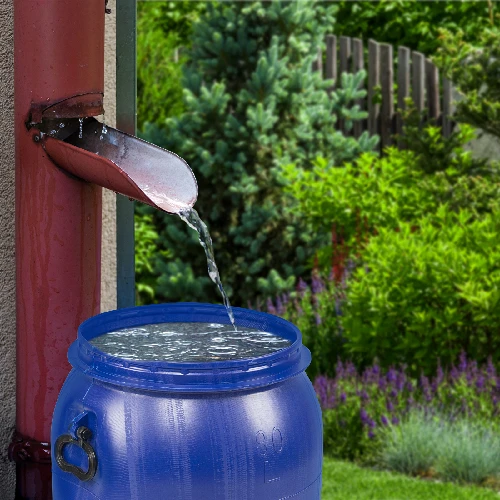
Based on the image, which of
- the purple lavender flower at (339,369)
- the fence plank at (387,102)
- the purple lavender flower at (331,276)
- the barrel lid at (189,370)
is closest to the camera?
the barrel lid at (189,370)

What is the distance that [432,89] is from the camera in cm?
813

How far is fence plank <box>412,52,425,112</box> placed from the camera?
8.17m

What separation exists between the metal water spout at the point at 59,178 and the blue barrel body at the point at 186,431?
346 mm

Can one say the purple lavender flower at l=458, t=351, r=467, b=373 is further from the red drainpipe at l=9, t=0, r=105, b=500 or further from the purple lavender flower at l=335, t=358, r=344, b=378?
the red drainpipe at l=9, t=0, r=105, b=500

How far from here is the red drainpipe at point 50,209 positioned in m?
2.29

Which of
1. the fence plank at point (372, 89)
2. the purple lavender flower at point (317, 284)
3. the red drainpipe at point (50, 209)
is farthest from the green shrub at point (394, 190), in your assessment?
the red drainpipe at point (50, 209)

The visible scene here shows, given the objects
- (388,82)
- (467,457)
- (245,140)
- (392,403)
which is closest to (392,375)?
(392,403)

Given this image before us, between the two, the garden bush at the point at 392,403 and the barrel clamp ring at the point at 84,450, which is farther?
the garden bush at the point at 392,403

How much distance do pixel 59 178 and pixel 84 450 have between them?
→ 2.25 ft

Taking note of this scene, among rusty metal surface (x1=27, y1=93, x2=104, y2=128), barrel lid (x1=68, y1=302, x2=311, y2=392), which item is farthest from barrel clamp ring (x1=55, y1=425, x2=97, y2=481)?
rusty metal surface (x1=27, y1=93, x2=104, y2=128)

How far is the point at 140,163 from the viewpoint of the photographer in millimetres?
2338

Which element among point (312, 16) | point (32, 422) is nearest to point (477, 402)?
point (32, 422)

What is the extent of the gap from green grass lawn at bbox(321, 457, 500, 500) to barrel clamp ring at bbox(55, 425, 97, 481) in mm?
2186

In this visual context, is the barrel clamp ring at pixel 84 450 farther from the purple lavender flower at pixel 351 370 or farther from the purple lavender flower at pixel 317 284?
the purple lavender flower at pixel 317 284
